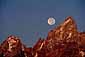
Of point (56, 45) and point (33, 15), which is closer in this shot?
point (56, 45)

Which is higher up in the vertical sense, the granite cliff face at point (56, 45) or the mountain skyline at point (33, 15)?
the mountain skyline at point (33, 15)

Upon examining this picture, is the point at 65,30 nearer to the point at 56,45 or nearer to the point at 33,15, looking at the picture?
the point at 56,45

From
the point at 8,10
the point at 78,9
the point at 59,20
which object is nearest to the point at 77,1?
the point at 78,9

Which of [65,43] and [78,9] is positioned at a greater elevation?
[78,9]

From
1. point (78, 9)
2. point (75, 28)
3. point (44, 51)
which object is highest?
point (78, 9)

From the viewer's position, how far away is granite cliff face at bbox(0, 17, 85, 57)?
196cm

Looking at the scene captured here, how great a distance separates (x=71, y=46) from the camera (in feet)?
6.45

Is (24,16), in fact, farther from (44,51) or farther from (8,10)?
(44,51)

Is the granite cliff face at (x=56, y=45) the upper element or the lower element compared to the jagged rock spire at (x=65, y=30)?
lower

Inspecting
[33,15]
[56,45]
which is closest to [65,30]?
[56,45]

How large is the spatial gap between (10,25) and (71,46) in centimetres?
56

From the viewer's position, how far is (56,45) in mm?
2002

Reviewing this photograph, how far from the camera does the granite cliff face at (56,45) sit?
196cm

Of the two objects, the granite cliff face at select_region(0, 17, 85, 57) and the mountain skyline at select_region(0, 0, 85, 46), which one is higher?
the mountain skyline at select_region(0, 0, 85, 46)
